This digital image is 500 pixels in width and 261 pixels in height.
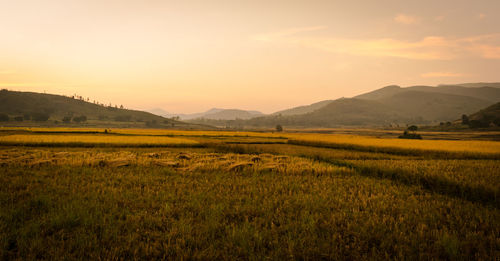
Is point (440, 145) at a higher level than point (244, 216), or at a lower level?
higher

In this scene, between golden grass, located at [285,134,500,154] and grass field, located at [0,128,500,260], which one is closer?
grass field, located at [0,128,500,260]

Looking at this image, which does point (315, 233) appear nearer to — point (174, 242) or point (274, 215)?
point (274, 215)

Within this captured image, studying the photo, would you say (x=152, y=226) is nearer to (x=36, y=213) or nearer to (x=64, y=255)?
Answer: (x=64, y=255)

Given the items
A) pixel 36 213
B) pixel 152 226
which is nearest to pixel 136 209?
pixel 152 226

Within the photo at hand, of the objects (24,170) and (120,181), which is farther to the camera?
(24,170)

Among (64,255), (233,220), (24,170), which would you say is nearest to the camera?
(64,255)

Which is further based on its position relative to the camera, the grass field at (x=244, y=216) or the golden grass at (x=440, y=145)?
the golden grass at (x=440, y=145)

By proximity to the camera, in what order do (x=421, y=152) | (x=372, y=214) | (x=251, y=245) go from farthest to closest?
1. (x=421, y=152)
2. (x=372, y=214)
3. (x=251, y=245)

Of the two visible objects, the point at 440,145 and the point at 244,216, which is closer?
the point at 244,216

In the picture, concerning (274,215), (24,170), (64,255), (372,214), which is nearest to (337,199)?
(372,214)

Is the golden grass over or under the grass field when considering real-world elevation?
over

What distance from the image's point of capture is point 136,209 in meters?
8.18

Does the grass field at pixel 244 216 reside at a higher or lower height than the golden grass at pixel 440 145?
lower

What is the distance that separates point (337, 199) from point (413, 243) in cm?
354
